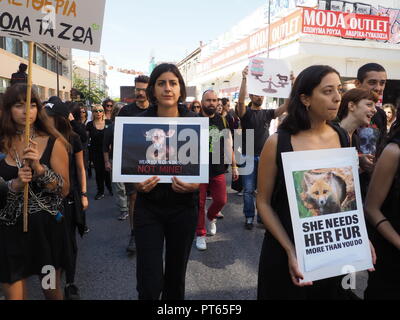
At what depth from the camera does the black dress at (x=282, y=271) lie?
185 centimetres

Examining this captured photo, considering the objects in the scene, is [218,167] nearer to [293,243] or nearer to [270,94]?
[270,94]

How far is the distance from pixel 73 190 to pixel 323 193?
2267 mm

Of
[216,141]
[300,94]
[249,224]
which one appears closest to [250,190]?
[249,224]

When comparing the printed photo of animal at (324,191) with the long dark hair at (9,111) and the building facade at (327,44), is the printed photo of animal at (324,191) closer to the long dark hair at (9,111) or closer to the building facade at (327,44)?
the long dark hair at (9,111)

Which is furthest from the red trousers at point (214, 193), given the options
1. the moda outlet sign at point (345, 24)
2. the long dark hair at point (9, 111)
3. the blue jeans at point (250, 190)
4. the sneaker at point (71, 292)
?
the moda outlet sign at point (345, 24)

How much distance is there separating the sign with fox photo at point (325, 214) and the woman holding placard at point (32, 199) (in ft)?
5.43

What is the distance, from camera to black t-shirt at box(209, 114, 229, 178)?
474 centimetres

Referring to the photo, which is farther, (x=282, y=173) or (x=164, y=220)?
(x=164, y=220)

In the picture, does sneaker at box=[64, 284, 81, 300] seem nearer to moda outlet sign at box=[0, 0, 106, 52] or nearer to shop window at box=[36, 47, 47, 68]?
moda outlet sign at box=[0, 0, 106, 52]

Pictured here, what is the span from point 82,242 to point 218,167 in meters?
2.11

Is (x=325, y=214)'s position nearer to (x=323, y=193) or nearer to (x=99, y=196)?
(x=323, y=193)

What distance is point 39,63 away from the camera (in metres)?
37.7

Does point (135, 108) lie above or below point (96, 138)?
above
